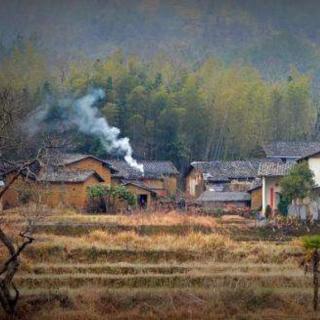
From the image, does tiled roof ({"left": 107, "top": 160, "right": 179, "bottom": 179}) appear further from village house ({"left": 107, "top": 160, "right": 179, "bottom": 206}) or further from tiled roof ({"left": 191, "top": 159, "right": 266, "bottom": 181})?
tiled roof ({"left": 191, "top": 159, "right": 266, "bottom": 181})

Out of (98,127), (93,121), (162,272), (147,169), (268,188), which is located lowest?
(162,272)

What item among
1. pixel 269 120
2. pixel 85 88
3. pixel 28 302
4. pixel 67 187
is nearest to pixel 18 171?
pixel 28 302

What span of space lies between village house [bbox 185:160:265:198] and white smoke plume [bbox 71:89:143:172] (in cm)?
357

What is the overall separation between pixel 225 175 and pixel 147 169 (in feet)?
16.7

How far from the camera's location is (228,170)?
44.0 metres

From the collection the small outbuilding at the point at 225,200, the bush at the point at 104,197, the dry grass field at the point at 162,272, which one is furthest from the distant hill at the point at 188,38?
the dry grass field at the point at 162,272

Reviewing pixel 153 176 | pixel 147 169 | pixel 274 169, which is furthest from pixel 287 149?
pixel 147 169

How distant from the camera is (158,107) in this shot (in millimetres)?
49219

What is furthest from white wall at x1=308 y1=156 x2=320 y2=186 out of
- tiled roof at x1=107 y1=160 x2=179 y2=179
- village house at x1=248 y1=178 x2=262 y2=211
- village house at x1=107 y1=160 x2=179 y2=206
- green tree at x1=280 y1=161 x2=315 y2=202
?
tiled roof at x1=107 y1=160 x2=179 y2=179

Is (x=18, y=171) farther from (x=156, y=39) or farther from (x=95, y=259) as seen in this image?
(x=156, y=39)

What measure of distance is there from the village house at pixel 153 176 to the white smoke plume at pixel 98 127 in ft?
1.87

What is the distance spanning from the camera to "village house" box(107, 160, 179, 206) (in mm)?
43500

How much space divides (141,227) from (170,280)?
7755 millimetres

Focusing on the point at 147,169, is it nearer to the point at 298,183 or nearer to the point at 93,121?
the point at 93,121
